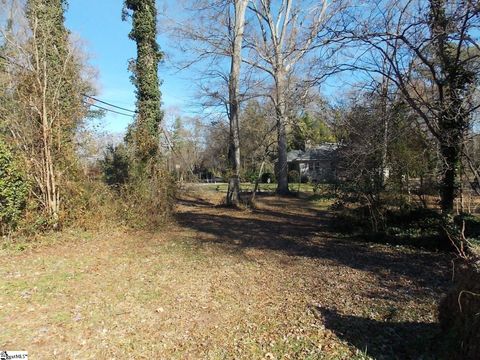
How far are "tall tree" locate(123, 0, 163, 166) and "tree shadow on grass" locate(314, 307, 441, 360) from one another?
929 centimetres

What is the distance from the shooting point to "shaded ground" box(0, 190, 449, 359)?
3480 millimetres

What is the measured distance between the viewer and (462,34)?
5.59 metres

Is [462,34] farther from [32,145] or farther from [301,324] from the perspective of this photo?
[32,145]

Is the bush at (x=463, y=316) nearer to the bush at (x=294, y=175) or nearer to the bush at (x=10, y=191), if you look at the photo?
the bush at (x=10, y=191)

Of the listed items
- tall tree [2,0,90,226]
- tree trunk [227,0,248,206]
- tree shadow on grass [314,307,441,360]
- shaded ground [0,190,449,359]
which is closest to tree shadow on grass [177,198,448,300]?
shaded ground [0,190,449,359]

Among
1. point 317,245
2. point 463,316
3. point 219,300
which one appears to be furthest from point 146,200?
point 463,316

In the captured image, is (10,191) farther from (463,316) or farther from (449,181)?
(449,181)

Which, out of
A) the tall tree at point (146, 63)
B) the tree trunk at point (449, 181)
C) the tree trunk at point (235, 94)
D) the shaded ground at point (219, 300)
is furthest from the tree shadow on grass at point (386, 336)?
the tree trunk at point (235, 94)

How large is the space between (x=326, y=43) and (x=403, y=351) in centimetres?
514

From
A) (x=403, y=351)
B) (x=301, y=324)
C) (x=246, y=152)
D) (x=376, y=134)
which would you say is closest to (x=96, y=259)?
(x=301, y=324)

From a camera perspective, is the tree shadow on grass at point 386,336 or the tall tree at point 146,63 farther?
the tall tree at point 146,63

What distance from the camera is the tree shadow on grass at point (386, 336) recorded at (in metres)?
3.27

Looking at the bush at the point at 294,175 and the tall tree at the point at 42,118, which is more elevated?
the tall tree at the point at 42,118

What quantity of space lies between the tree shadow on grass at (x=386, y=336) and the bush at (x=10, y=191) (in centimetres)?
670
